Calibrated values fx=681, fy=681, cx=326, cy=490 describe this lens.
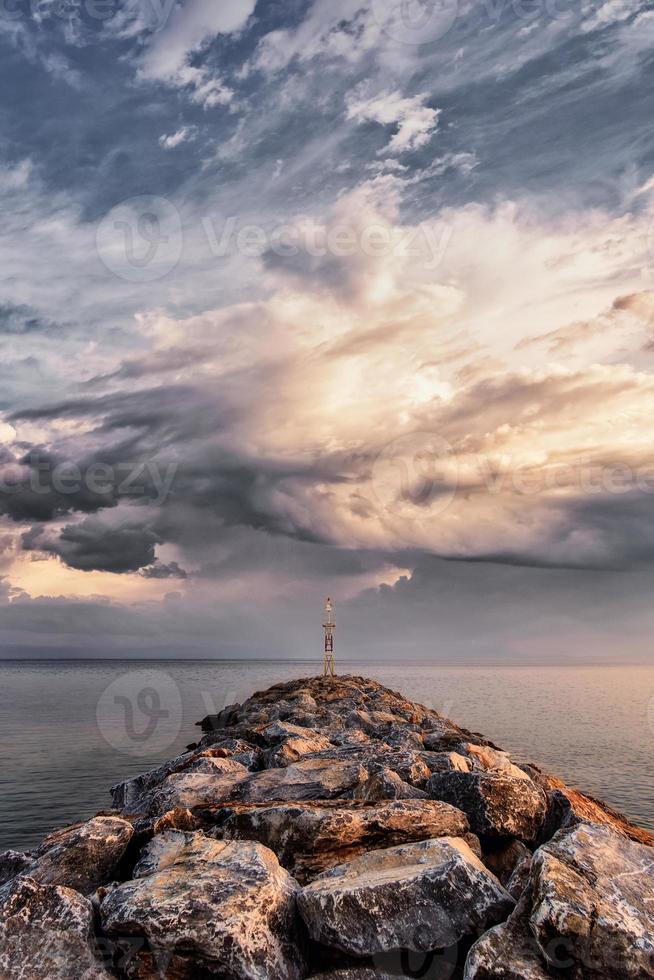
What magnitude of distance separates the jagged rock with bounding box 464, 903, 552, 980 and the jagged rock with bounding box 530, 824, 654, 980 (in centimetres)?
19

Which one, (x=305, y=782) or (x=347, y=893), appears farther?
(x=305, y=782)

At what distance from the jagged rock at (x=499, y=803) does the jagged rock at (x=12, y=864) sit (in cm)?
701

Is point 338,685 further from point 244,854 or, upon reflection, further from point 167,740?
point 244,854

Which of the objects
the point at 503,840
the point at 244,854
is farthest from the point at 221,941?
the point at 503,840

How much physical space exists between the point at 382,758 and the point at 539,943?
703 centimetres

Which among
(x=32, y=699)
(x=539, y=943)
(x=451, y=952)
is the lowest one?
(x=32, y=699)

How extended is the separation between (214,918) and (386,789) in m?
4.58

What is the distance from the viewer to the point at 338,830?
383 inches

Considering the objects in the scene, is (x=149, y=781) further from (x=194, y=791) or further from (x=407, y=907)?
(x=407, y=907)

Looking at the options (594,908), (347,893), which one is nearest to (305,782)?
(347,893)

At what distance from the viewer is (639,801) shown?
26.2 meters

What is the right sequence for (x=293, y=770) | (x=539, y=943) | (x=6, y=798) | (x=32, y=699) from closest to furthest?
(x=539, y=943) < (x=293, y=770) < (x=6, y=798) < (x=32, y=699)

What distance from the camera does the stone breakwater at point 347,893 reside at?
7.07 meters

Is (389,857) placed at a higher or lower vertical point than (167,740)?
higher
